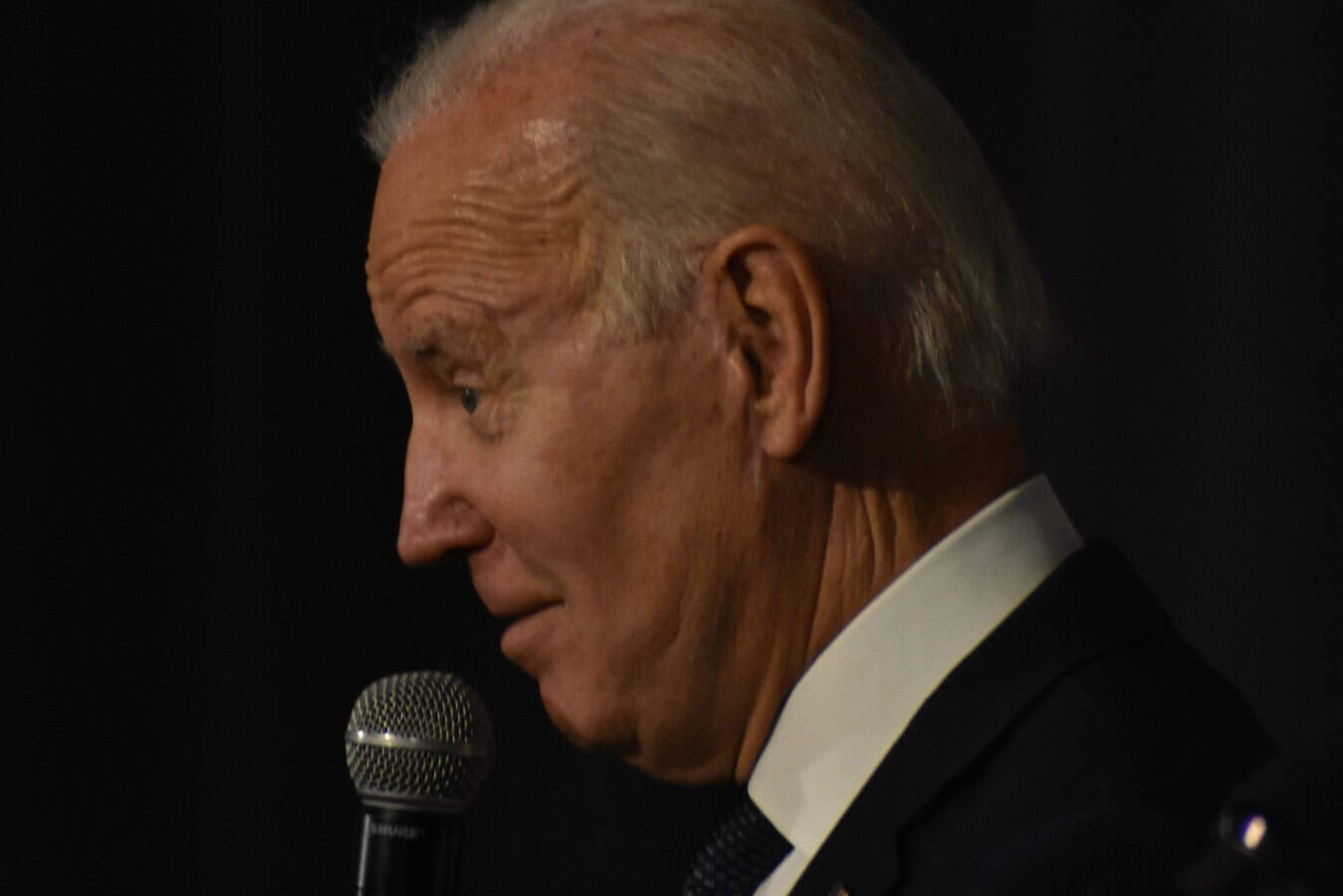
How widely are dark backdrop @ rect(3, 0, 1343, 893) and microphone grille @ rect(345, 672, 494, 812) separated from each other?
4.21 feet

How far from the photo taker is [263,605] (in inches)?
118

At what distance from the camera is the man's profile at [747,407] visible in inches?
55.4

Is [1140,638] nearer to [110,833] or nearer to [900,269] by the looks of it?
[900,269]

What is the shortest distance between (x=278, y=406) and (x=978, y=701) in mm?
1950

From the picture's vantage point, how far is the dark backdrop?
99.8 inches

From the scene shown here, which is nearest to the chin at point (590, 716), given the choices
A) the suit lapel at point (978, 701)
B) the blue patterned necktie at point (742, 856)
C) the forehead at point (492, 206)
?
the blue patterned necktie at point (742, 856)

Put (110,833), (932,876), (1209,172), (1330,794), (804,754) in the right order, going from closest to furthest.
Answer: (1330,794), (932,876), (804,754), (1209,172), (110,833)

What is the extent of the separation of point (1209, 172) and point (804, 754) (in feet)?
4.62

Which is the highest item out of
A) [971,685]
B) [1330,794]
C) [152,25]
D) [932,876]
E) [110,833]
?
[152,25]

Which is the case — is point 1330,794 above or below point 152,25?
below

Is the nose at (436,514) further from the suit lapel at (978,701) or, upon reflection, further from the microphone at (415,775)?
the suit lapel at (978,701)

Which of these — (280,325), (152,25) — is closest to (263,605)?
(280,325)

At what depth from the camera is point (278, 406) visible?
9.97ft

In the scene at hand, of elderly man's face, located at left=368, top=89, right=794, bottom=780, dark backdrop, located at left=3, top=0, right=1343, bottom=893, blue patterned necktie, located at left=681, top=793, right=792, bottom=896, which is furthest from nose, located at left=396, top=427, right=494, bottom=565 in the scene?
dark backdrop, located at left=3, top=0, right=1343, bottom=893
